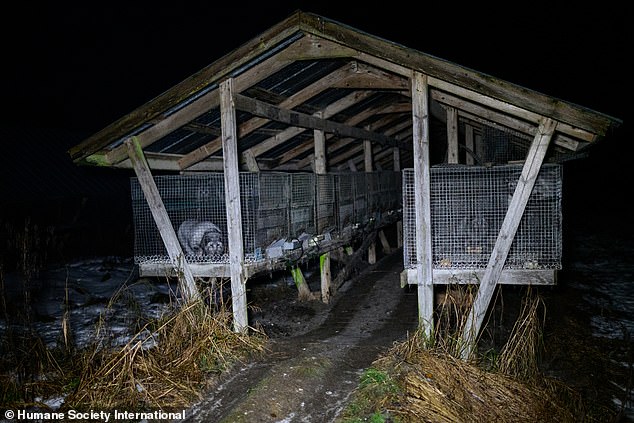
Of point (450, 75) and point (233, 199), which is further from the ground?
point (450, 75)

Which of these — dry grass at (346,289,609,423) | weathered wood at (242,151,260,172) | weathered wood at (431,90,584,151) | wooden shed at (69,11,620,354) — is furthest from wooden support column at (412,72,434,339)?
weathered wood at (242,151,260,172)

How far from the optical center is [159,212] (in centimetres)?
621

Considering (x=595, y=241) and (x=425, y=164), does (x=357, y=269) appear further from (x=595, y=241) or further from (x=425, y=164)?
(x=595, y=241)

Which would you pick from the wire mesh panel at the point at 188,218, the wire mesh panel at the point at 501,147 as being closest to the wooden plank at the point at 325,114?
the wire mesh panel at the point at 188,218

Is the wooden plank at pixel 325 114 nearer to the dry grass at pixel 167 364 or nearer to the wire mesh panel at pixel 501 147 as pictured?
the wire mesh panel at pixel 501 147

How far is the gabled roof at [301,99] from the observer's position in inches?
196

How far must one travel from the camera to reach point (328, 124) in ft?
28.1

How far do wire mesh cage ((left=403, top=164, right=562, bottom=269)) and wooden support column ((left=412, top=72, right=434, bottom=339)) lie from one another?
10.1 inches

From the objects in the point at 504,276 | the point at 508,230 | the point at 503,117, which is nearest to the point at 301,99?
the point at 503,117

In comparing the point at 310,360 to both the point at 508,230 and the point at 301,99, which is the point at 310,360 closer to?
the point at 508,230

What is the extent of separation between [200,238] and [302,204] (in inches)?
68.7

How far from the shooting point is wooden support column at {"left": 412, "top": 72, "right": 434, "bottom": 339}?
547cm

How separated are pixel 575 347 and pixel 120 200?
15555 mm

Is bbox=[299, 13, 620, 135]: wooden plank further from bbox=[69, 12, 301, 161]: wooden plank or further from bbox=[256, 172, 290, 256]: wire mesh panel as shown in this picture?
bbox=[256, 172, 290, 256]: wire mesh panel
